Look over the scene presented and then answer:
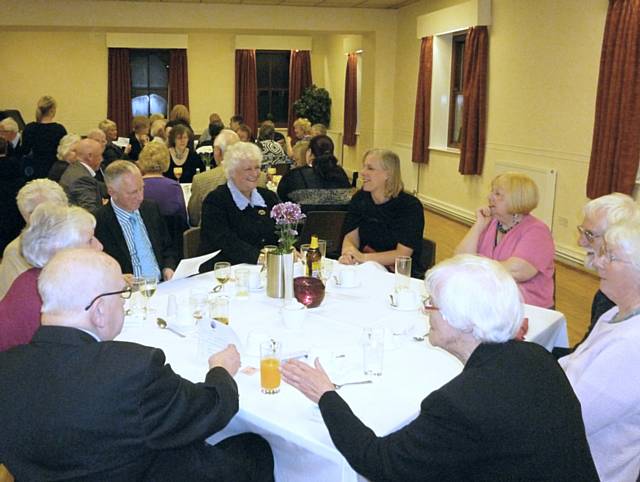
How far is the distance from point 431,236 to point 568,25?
2830 millimetres

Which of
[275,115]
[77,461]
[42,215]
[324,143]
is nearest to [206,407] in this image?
[77,461]

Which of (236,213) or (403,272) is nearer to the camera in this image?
(403,272)

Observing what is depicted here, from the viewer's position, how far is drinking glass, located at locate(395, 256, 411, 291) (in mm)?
3008

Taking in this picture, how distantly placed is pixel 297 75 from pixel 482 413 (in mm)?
13303

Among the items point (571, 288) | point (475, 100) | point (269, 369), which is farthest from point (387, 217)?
point (475, 100)

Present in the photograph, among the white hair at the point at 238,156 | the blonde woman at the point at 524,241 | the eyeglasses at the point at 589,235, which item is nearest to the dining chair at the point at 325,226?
the white hair at the point at 238,156

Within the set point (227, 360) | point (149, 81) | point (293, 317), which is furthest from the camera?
point (149, 81)

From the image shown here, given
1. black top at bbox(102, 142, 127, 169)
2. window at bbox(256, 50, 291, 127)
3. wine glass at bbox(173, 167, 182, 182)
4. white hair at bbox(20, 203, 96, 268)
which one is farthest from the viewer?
window at bbox(256, 50, 291, 127)

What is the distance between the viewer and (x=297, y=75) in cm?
1416

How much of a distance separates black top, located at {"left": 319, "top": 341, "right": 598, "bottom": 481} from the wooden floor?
3.14m

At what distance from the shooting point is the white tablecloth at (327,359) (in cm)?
188

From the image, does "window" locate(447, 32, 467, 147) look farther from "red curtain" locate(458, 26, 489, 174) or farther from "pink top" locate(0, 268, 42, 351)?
"pink top" locate(0, 268, 42, 351)

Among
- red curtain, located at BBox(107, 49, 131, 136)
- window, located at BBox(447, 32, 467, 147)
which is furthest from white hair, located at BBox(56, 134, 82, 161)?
red curtain, located at BBox(107, 49, 131, 136)

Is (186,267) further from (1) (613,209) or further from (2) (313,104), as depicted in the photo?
(2) (313,104)
